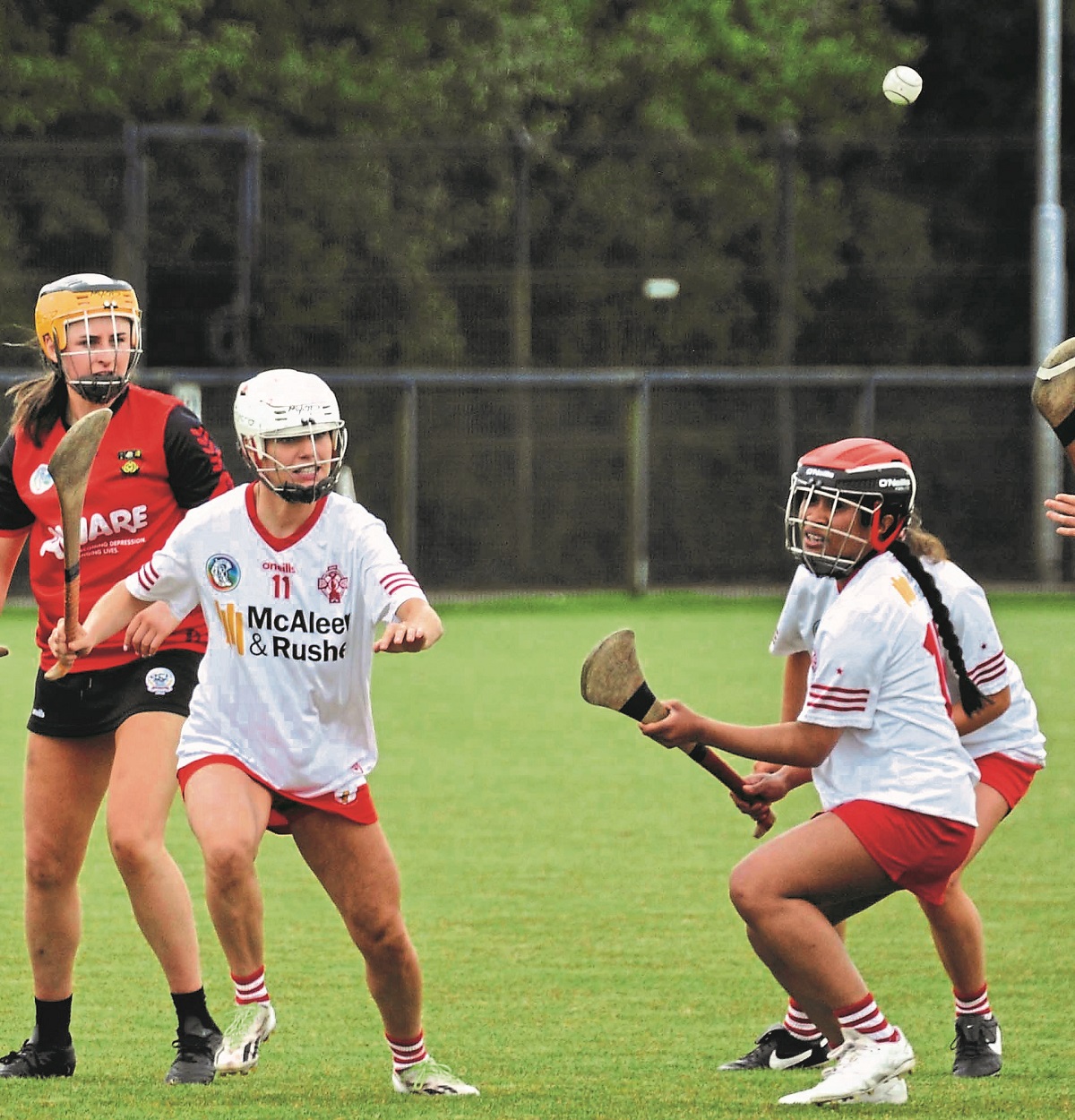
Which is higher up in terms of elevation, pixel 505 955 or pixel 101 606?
pixel 101 606

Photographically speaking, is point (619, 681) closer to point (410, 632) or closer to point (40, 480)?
point (410, 632)

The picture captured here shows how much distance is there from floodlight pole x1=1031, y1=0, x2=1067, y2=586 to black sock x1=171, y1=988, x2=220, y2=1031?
61.5 feet

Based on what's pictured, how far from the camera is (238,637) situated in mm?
4863

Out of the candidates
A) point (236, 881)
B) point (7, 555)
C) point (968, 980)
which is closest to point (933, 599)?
point (968, 980)

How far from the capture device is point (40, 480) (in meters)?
5.27

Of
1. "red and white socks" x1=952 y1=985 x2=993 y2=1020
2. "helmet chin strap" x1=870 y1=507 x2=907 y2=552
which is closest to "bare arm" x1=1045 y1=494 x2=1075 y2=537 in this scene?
"helmet chin strap" x1=870 y1=507 x2=907 y2=552

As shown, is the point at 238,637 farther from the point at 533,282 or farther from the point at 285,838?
the point at 533,282

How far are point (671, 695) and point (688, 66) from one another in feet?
67.0

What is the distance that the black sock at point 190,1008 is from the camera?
16.8ft

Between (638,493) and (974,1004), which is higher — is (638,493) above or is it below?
above

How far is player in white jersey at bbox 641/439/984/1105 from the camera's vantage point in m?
4.64

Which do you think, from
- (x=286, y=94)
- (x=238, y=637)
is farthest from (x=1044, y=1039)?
(x=286, y=94)

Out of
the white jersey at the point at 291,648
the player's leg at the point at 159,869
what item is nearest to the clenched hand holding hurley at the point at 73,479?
the white jersey at the point at 291,648

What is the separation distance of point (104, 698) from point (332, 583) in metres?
0.75
